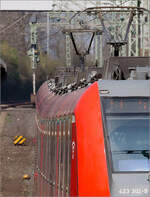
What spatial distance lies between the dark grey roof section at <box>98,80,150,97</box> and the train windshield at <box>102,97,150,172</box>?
0.06 m

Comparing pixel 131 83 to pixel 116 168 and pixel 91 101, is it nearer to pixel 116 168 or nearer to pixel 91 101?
pixel 91 101

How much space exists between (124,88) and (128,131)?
1.80ft

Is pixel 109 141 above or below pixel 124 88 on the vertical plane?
below

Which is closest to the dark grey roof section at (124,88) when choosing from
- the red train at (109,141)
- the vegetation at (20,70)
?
the red train at (109,141)

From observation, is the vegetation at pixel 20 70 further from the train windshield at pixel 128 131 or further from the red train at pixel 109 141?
the train windshield at pixel 128 131

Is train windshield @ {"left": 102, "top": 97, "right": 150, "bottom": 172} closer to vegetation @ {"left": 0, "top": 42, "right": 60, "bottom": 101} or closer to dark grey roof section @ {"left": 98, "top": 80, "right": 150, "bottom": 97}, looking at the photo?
dark grey roof section @ {"left": 98, "top": 80, "right": 150, "bottom": 97}

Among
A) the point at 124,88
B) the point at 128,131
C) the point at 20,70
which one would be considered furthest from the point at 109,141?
the point at 20,70

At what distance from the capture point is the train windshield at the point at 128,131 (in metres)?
7.10

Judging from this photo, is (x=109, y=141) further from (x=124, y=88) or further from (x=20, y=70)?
Result: (x=20, y=70)

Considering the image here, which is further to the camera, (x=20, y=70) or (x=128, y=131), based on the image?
(x=20, y=70)

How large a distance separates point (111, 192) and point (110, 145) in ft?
1.94

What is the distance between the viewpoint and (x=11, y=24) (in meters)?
64.5

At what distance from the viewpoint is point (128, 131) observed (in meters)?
7.28

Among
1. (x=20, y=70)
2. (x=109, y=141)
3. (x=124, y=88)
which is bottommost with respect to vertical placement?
(x=20, y=70)
